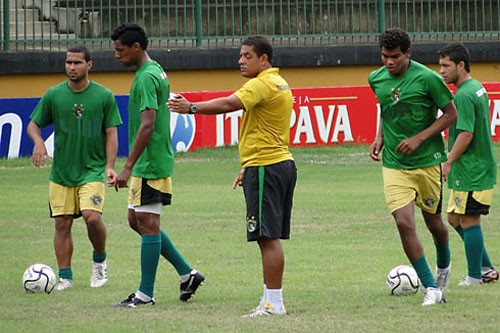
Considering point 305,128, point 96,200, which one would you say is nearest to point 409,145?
point 96,200

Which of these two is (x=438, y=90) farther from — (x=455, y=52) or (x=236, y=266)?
(x=236, y=266)

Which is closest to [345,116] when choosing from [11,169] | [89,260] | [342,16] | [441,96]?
[342,16]

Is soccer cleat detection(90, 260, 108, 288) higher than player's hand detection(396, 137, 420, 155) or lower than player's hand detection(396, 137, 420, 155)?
lower

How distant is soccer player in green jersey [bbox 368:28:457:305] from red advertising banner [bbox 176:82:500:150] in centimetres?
1297

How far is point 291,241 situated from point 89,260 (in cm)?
223

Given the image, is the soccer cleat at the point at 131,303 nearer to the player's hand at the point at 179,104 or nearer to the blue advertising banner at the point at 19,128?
the player's hand at the point at 179,104

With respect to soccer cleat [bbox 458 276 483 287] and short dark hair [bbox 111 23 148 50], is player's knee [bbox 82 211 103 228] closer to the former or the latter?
short dark hair [bbox 111 23 148 50]

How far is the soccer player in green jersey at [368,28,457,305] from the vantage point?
8.88 m

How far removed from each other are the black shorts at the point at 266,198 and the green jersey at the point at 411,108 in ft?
3.11

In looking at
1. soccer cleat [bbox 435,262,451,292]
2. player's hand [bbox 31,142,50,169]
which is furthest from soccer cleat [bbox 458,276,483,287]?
player's hand [bbox 31,142,50,169]

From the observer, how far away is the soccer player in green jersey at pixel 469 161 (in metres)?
9.82

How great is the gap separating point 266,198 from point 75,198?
2.26 metres

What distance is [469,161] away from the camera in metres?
10.1

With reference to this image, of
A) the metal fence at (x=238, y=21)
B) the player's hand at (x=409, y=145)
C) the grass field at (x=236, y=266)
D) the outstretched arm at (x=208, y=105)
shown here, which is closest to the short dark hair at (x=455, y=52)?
the player's hand at (x=409, y=145)
